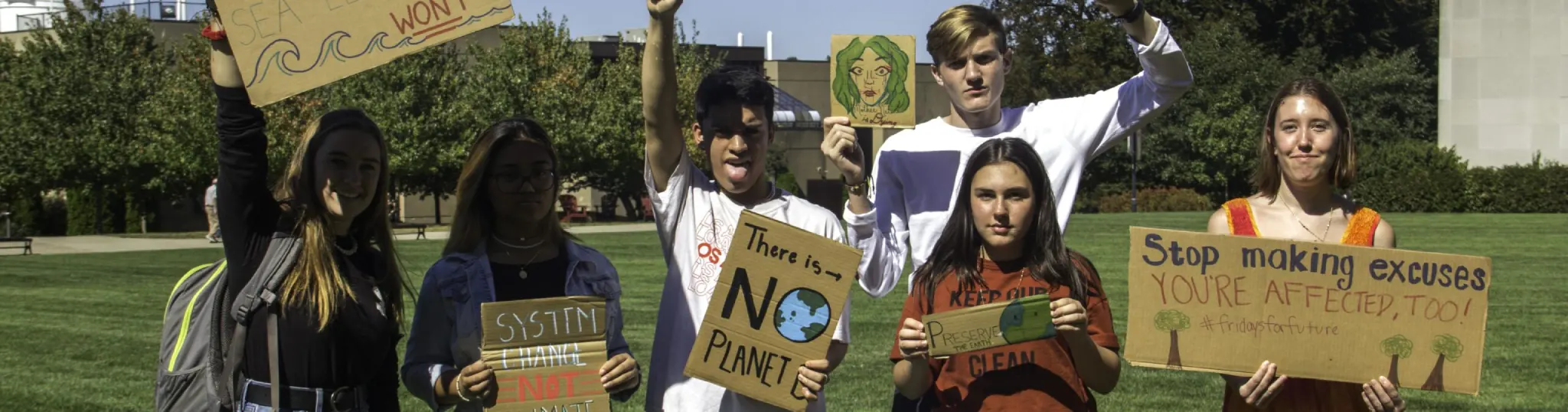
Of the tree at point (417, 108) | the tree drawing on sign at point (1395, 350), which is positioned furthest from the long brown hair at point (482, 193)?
the tree at point (417, 108)

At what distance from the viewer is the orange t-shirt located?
4.25 meters

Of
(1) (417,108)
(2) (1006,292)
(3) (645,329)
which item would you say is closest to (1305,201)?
(2) (1006,292)

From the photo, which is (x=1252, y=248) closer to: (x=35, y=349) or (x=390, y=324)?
(x=390, y=324)

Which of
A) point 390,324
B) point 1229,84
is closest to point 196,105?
point 1229,84

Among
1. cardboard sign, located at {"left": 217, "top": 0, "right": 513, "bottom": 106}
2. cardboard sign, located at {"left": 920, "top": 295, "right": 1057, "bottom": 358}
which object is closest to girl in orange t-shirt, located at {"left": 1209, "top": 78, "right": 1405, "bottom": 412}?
cardboard sign, located at {"left": 920, "top": 295, "right": 1057, "bottom": 358}

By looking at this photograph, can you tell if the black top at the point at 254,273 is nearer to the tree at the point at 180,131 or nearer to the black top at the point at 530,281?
the black top at the point at 530,281

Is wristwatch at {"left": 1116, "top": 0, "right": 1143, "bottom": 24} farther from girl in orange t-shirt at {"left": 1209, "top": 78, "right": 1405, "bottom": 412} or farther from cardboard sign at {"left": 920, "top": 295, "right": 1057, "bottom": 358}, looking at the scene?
cardboard sign at {"left": 920, "top": 295, "right": 1057, "bottom": 358}

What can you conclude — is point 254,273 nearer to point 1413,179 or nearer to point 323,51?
point 323,51

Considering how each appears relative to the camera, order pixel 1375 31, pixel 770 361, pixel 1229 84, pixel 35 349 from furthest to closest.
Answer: pixel 1375 31
pixel 1229 84
pixel 35 349
pixel 770 361

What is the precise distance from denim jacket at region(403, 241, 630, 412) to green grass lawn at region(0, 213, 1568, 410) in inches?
198

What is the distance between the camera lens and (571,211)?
52.2m

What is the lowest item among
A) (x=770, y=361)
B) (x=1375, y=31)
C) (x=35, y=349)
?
(x=35, y=349)

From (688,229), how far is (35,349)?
10477 millimetres

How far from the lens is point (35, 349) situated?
12.9 m
